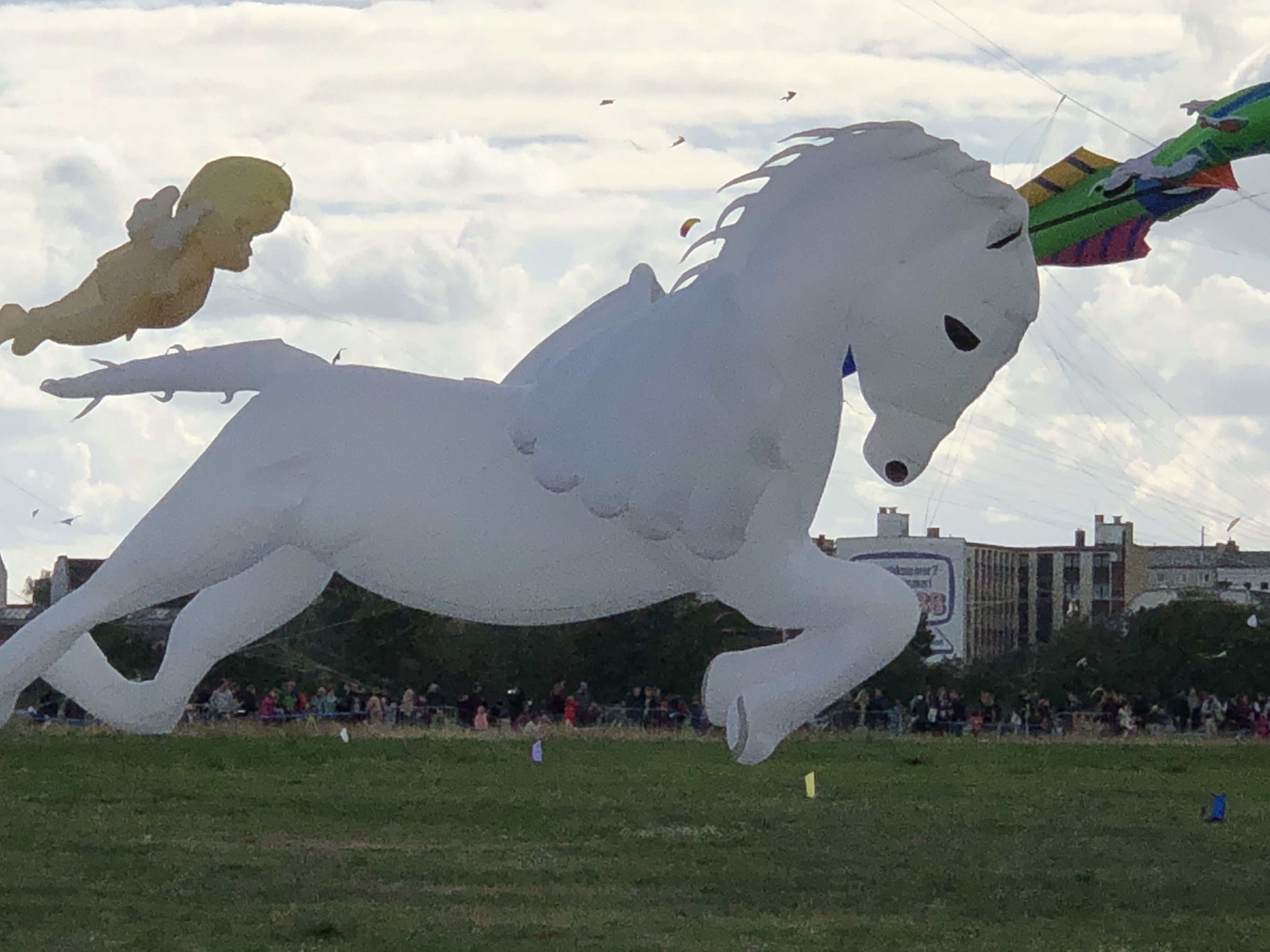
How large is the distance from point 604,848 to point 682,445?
7.68 meters

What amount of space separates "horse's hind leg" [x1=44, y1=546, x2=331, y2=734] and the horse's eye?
185cm

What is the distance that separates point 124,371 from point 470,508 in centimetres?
116

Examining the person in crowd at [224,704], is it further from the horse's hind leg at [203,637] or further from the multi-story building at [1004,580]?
the multi-story building at [1004,580]

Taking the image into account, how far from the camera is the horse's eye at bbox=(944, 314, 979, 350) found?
5.27 m

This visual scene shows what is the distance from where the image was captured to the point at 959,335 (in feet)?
17.3

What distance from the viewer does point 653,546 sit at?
17.7ft

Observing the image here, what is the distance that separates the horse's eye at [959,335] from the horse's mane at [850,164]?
1.03 feet

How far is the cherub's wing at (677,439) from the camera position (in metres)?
5.20

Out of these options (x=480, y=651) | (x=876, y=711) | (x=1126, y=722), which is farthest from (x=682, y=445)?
(x=480, y=651)

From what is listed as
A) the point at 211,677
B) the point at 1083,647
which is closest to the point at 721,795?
the point at 211,677

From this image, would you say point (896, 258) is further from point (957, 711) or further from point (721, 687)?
point (957, 711)

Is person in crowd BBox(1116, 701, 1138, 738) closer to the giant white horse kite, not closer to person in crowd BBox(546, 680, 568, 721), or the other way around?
person in crowd BBox(546, 680, 568, 721)

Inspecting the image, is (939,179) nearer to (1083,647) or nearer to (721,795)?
(721,795)

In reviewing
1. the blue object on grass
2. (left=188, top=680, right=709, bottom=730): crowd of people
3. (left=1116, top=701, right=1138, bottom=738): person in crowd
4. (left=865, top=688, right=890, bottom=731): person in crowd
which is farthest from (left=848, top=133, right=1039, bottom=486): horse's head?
(left=865, top=688, right=890, bottom=731): person in crowd
